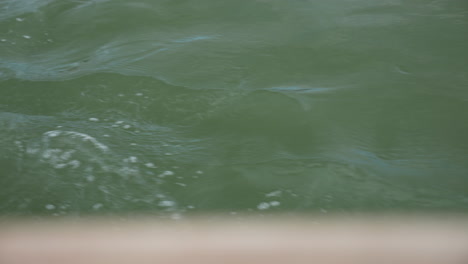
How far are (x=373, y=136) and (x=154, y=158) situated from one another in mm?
909

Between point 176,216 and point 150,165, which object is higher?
point 150,165

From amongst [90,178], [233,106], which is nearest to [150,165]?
[90,178]

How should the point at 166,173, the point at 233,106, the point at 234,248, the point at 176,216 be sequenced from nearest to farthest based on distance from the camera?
the point at 234,248, the point at 176,216, the point at 166,173, the point at 233,106

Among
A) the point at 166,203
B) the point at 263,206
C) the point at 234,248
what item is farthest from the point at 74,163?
the point at 234,248

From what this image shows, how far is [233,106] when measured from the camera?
98.2 inches

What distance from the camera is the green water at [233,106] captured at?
1.89 meters

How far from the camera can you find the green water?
1895mm

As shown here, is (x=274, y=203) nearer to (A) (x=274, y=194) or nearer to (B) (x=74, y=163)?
(A) (x=274, y=194)

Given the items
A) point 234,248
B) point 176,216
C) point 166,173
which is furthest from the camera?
point 166,173

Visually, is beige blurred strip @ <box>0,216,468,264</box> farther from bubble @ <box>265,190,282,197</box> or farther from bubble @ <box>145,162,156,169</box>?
bubble @ <box>145,162,156,169</box>

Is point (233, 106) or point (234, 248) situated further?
point (233, 106)

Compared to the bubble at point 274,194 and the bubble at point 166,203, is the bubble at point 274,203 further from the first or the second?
the bubble at point 166,203

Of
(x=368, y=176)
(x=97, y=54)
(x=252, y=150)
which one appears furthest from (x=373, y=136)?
(x=97, y=54)

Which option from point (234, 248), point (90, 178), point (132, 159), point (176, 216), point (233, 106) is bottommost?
point (234, 248)
